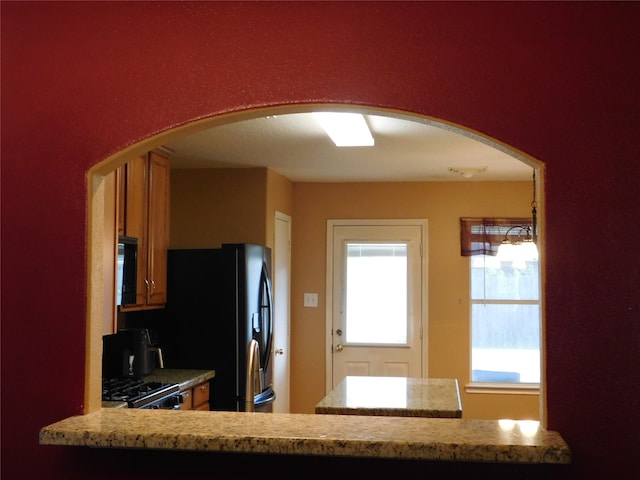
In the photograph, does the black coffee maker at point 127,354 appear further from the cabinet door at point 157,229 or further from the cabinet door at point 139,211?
the cabinet door at point 157,229

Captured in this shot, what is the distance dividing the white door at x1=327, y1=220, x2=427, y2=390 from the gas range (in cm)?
262

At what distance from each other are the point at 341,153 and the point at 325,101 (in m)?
3.08

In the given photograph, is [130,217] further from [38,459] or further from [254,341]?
[38,459]

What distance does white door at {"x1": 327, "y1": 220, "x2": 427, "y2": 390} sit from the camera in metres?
6.36

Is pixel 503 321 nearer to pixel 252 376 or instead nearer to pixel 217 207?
pixel 252 376

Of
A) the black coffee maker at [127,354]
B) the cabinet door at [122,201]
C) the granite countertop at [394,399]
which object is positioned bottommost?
the granite countertop at [394,399]

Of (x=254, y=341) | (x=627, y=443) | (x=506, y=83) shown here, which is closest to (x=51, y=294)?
(x=506, y=83)

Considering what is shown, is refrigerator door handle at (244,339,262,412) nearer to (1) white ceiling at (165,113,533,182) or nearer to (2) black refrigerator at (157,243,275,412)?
(2) black refrigerator at (157,243,275,412)

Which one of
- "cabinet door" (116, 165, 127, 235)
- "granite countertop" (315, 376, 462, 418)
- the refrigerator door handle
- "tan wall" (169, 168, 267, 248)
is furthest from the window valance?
"cabinet door" (116, 165, 127, 235)

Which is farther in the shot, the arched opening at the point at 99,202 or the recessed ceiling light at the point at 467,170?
the recessed ceiling light at the point at 467,170

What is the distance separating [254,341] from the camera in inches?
192

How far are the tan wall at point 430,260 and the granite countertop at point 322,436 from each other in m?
4.32

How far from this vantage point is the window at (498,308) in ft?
20.5

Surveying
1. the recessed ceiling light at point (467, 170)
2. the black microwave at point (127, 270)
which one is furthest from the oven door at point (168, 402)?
the recessed ceiling light at point (467, 170)
